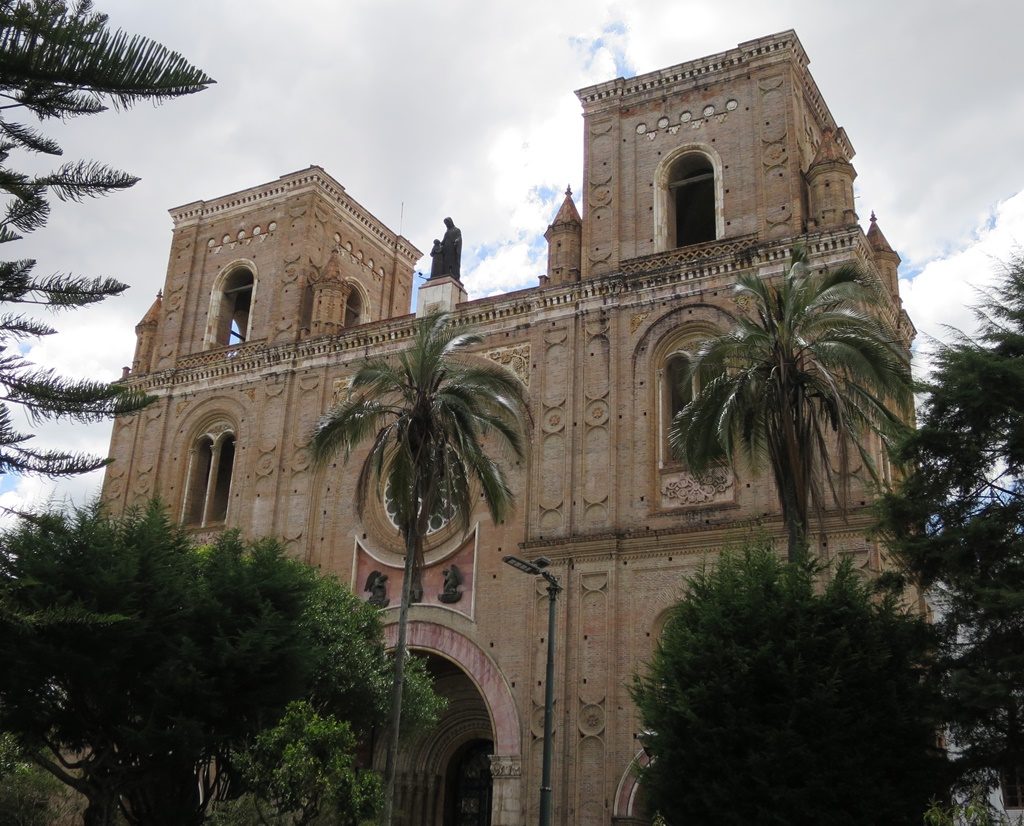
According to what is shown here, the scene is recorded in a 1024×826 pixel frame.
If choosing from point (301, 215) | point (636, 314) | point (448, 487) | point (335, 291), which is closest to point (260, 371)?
point (335, 291)

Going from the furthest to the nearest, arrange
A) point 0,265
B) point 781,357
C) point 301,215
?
point 301,215 < point 781,357 < point 0,265

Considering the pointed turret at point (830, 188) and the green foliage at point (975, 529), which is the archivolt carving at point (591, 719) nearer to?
the green foliage at point (975, 529)

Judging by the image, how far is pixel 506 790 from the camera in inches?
1009

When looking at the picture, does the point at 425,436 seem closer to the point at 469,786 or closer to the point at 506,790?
the point at 506,790

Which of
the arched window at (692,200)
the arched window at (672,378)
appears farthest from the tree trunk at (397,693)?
the arched window at (692,200)

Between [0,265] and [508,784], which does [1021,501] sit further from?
[0,265]

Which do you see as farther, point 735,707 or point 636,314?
point 636,314

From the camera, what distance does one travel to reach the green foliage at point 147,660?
770 inches

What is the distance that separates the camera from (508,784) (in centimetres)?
2567

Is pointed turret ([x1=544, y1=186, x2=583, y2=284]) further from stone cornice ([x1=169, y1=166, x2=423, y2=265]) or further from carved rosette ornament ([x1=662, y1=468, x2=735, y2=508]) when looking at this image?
stone cornice ([x1=169, y1=166, x2=423, y2=265])

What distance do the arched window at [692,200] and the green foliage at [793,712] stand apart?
14.5 meters

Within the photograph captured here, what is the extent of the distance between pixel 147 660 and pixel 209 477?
47.6ft

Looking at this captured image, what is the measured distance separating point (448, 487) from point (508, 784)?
8025 mm

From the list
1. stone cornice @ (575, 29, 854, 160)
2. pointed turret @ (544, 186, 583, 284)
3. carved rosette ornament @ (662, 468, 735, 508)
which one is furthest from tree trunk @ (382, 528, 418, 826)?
stone cornice @ (575, 29, 854, 160)
